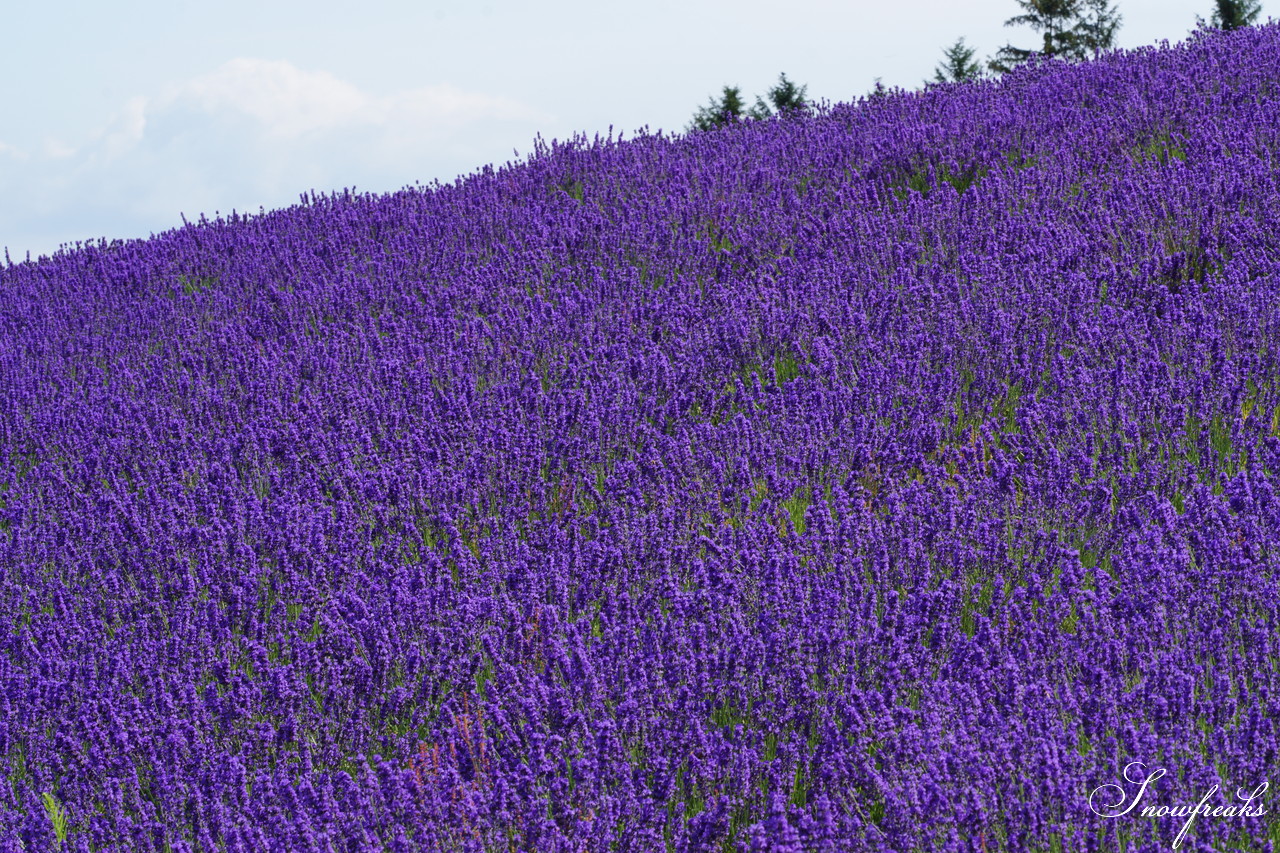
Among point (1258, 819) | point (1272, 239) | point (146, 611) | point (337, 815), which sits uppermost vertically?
point (1272, 239)

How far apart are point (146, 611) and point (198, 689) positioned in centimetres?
51

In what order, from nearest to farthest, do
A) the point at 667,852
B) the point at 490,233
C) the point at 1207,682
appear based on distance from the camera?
1. the point at 667,852
2. the point at 1207,682
3. the point at 490,233

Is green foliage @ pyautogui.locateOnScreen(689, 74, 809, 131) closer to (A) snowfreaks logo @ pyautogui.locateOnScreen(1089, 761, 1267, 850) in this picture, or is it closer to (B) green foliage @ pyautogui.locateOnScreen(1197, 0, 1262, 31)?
(B) green foliage @ pyautogui.locateOnScreen(1197, 0, 1262, 31)

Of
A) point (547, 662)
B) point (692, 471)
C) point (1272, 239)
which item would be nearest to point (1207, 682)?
point (547, 662)

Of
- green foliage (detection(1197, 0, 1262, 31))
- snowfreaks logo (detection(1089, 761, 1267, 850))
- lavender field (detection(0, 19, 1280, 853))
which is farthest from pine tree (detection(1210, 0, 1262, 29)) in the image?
snowfreaks logo (detection(1089, 761, 1267, 850))

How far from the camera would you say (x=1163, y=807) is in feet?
6.42

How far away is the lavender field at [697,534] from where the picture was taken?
218 cm

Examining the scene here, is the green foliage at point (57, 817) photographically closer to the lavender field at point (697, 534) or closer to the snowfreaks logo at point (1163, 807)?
the lavender field at point (697, 534)

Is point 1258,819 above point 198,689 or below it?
below

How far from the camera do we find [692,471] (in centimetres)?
349

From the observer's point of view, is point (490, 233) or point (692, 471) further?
point (490, 233)

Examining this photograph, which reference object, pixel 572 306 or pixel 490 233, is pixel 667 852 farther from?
pixel 490 233

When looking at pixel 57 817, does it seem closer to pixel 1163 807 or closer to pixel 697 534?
pixel 697 534

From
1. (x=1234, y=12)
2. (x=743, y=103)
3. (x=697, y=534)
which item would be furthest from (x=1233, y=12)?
(x=697, y=534)
